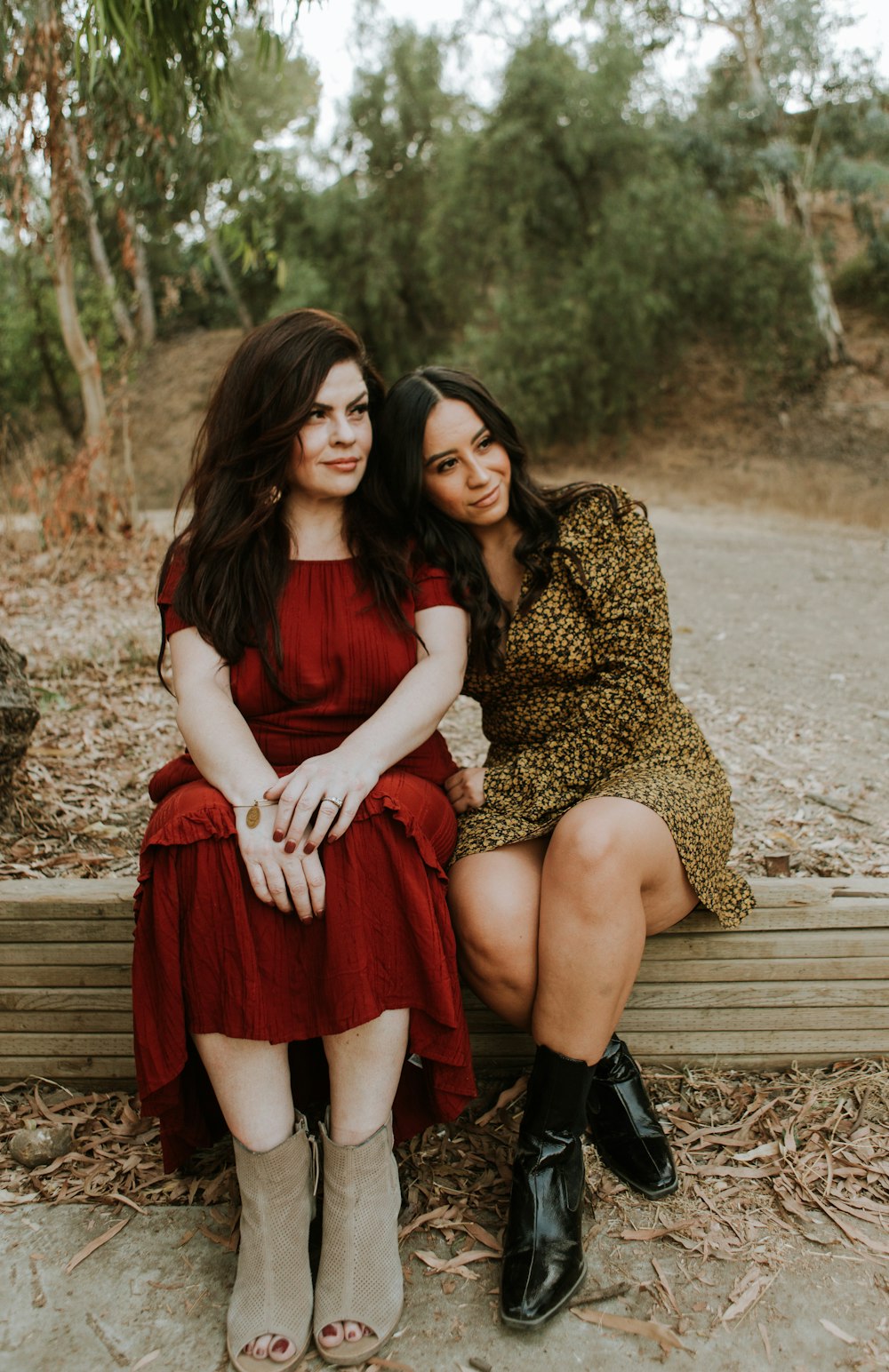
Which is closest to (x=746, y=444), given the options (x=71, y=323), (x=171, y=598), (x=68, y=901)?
(x=71, y=323)

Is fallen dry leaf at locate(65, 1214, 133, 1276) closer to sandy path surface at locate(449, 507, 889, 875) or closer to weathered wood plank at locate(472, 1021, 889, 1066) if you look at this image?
weathered wood plank at locate(472, 1021, 889, 1066)

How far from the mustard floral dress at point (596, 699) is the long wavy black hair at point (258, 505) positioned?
327 millimetres

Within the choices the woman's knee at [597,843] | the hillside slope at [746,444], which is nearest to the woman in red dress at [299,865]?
the woman's knee at [597,843]

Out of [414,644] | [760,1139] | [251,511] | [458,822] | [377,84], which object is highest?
[377,84]

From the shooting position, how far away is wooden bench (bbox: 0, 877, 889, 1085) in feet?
6.64

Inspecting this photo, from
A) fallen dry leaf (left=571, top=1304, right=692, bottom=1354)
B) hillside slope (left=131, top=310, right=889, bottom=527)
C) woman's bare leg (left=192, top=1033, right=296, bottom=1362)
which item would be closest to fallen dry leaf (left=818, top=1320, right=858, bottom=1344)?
fallen dry leaf (left=571, top=1304, right=692, bottom=1354)

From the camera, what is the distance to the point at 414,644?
2035 millimetres

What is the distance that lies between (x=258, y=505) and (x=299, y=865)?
0.79 meters

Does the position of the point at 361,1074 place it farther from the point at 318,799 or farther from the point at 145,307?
the point at 145,307

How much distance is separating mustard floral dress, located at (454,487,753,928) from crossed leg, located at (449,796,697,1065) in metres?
0.12

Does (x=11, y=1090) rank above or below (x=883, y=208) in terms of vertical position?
below

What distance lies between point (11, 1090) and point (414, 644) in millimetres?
1273

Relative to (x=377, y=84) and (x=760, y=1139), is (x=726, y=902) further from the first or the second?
(x=377, y=84)

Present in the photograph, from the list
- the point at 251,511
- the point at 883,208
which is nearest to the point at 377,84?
the point at 883,208
